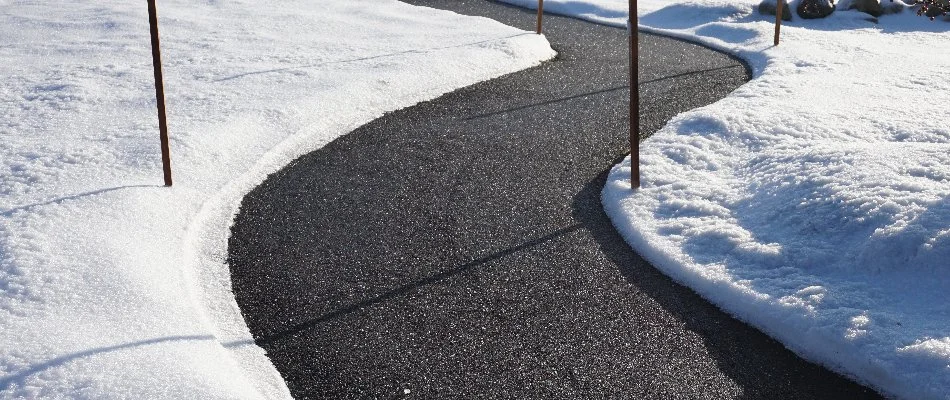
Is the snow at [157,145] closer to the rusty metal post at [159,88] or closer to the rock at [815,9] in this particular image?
the rusty metal post at [159,88]

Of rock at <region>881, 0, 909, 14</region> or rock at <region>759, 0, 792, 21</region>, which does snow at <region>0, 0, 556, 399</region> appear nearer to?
rock at <region>759, 0, 792, 21</region>

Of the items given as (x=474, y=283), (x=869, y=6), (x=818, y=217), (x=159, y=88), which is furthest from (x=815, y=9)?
(x=159, y=88)

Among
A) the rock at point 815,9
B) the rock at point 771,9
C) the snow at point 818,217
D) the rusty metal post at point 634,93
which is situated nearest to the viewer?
the snow at point 818,217

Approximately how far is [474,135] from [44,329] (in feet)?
15.0

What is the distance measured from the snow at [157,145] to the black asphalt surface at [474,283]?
324mm

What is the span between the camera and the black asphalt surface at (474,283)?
13.9 ft

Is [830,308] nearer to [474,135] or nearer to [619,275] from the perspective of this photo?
[619,275]

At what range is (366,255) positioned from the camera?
558cm

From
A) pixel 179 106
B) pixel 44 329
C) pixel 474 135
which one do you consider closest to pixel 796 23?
pixel 474 135

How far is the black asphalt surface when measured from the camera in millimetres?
4238

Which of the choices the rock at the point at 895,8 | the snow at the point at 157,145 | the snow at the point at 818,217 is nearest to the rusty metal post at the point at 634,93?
the snow at the point at 818,217

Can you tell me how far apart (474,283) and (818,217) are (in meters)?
2.26

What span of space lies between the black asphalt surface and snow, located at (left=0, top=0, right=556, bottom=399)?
1.06 feet

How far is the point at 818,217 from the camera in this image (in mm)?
5621
